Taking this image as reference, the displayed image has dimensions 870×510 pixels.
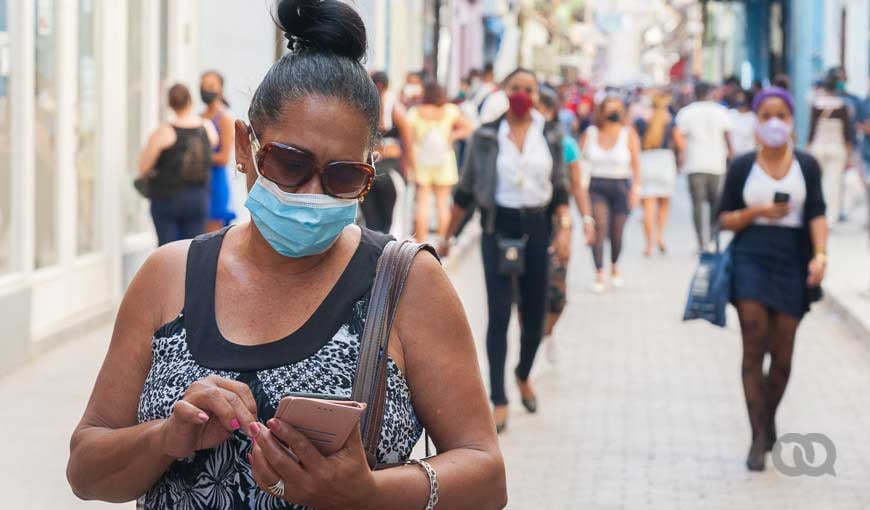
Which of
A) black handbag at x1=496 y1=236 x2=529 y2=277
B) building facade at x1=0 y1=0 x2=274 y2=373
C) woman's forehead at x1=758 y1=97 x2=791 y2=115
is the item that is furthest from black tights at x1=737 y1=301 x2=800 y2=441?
building facade at x1=0 y1=0 x2=274 y2=373

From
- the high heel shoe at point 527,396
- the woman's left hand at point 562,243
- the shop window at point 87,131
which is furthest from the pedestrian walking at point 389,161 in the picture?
the high heel shoe at point 527,396

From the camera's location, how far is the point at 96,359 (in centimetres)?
1073

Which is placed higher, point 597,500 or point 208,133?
point 208,133

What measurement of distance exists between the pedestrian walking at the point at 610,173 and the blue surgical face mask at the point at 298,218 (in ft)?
41.4

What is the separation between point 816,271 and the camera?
7.75m

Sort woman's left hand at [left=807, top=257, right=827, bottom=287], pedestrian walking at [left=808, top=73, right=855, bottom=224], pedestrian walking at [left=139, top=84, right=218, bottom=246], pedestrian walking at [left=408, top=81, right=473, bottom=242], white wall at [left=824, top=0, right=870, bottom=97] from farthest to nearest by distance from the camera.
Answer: white wall at [left=824, top=0, right=870, bottom=97] < pedestrian walking at [left=808, top=73, right=855, bottom=224] < pedestrian walking at [left=408, top=81, right=473, bottom=242] < pedestrian walking at [left=139, top=84, right=218, bottom=246] < woman's left hand at [left=807, top=257, right=827, bottom=287]

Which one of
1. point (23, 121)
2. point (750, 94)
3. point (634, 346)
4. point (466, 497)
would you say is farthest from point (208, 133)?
point (750, 94)

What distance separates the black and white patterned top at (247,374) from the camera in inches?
104

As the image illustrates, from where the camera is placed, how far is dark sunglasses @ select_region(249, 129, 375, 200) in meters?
2.70

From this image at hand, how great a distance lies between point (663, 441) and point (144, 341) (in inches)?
246

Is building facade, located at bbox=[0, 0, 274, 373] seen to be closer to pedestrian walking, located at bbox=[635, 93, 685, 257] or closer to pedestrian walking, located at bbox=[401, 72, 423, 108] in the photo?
pedestrian walking, located at bbox=[635, 93, 685, 257]

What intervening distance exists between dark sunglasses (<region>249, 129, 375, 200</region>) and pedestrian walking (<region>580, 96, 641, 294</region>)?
1264cm

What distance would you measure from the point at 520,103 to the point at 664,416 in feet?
6.75

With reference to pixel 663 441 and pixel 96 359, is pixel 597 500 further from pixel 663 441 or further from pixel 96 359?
pixel 96 359
